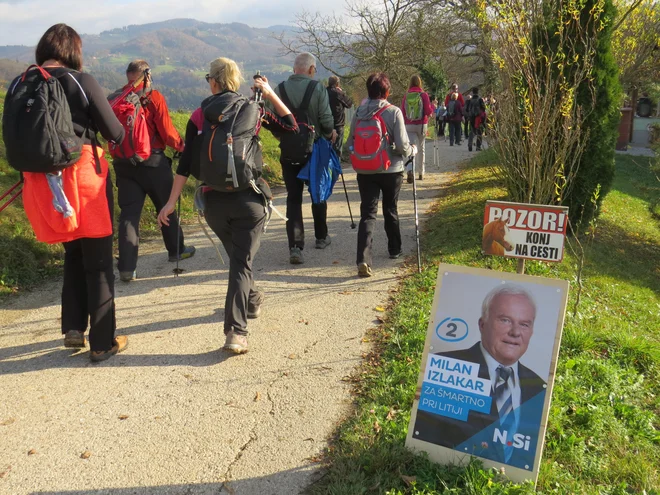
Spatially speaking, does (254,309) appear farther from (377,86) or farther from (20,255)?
(20,255)

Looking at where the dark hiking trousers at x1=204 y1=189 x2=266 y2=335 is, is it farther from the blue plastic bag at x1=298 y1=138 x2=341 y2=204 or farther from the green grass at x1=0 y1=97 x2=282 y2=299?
the green grass at x1=0 y1=97 x2=282 y2=299

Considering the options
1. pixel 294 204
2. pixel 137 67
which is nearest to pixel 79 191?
pixel 137 67

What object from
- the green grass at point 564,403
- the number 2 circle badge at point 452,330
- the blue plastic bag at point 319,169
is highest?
the blue plastic bag at point 319,169

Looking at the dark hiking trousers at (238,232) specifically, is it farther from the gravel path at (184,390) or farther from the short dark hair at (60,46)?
the short dark hair at (60,46)

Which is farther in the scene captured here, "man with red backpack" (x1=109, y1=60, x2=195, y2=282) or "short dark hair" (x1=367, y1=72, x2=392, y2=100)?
"short dark hair" (x1=367, y1=72, x2=392, y2=100)

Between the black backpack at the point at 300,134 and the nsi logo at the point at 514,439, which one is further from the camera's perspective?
the black backpack at the point at 300,134

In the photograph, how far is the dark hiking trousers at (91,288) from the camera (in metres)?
3.90

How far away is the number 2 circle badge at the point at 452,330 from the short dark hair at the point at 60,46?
2931 mm

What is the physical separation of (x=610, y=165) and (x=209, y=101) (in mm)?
5842

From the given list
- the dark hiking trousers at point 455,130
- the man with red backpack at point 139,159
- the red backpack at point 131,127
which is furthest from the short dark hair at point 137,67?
the dark hiking trousers at point 455,130

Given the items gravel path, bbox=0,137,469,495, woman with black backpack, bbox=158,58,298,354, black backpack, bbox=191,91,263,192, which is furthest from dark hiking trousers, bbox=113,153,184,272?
black backpack, bbox=191,91,263,192

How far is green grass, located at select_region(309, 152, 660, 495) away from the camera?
277 cm

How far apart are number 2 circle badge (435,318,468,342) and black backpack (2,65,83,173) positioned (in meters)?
2.53

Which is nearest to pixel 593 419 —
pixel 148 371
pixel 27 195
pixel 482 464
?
pixel 482 464
